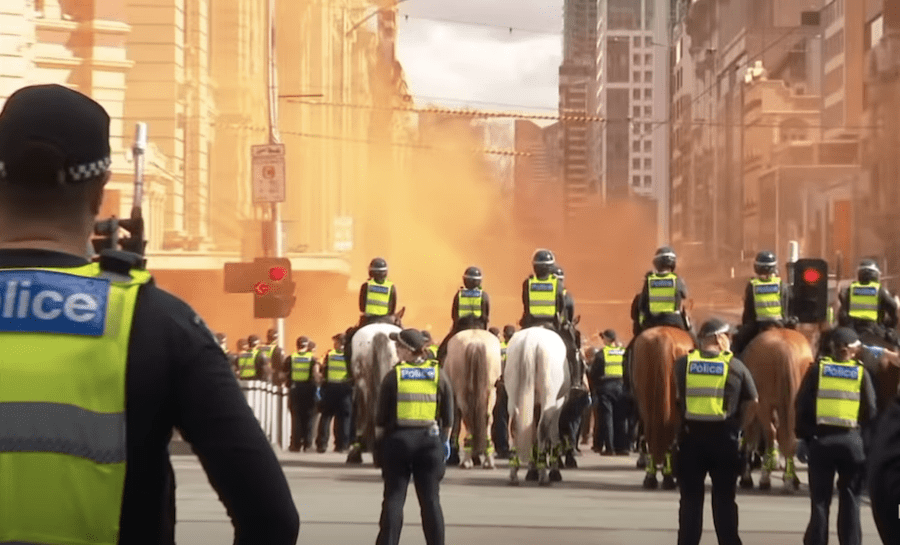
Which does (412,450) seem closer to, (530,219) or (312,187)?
(312,187)

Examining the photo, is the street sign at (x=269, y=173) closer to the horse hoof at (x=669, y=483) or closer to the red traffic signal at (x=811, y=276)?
the red traffic signal at (x=811, y=276)

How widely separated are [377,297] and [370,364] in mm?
865

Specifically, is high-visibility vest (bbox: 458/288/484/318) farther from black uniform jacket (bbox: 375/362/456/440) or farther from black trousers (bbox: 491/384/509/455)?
black uniform jacket (bbox: 375/362/456/440)

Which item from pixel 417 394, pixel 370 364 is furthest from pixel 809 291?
pixel 417 394

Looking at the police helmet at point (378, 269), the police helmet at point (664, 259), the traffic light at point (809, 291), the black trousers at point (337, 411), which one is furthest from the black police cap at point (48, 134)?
the black trousers at point (337, 411)

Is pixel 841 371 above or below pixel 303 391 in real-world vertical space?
above

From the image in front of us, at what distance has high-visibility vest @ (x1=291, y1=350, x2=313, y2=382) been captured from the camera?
105ft

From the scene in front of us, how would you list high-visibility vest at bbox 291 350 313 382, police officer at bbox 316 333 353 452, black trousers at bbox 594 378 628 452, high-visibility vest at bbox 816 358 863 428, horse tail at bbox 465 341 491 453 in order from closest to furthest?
high-visibility vest at bbox 816 358 863 428
horse tail at bbox 465 341 491 453
police officer at bbox 316 333 353 452
black trousers at bbox 594 378 628 452
high-visibility vest at bbox 291 350 313 382

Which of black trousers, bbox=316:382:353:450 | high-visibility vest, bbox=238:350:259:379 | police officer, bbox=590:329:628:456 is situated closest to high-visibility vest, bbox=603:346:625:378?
police officer, bbox=590:329:628:456

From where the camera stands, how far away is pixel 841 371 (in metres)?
14.7

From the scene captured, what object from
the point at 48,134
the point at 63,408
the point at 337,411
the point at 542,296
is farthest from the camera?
the point at 337,411

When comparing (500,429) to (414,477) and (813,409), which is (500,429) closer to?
(813,409)

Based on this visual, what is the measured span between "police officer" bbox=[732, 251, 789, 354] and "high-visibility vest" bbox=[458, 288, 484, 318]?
3.71m

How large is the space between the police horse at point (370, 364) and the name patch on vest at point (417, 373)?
9.08m
